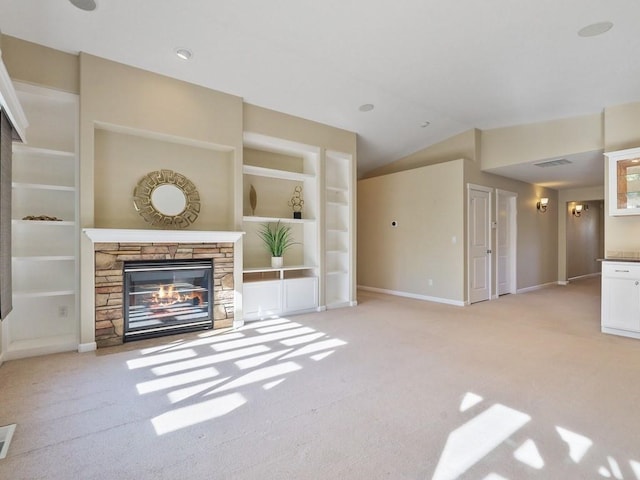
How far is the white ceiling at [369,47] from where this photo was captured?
3.10 metres

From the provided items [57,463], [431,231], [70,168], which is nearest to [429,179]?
[431,231]

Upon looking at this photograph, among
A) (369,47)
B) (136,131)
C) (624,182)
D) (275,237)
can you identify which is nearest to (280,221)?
(275,237)

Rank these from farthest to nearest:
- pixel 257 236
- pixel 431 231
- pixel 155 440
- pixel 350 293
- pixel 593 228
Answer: pixel 593 228 → pixel 431 231 → pixel 350 293 → pixel 257 236 → pixel 155 440

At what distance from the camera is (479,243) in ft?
21.0

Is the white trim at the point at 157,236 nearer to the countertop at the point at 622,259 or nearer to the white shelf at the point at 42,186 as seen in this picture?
the white shelf at the point at 42,186

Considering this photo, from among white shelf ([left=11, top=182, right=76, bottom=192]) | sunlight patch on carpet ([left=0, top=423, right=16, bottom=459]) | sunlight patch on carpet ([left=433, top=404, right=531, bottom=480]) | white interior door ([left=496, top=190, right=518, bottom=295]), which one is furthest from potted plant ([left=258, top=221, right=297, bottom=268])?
white interior door ([left=496, top=190, right=518, bottom=295])

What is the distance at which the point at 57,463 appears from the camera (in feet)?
5.88

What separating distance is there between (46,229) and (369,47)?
162 inches

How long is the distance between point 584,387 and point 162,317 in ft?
13.9

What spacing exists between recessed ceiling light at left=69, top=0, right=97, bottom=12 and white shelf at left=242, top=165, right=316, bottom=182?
224cm

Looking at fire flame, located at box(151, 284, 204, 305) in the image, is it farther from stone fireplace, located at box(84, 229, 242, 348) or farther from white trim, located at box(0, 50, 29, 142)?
white trim, located at box(0, 50, 29, 142)

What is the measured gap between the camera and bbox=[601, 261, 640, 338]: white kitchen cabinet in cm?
399

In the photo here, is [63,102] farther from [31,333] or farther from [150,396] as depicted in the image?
[150,396]

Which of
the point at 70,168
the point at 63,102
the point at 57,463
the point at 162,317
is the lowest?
the point at 57,463
